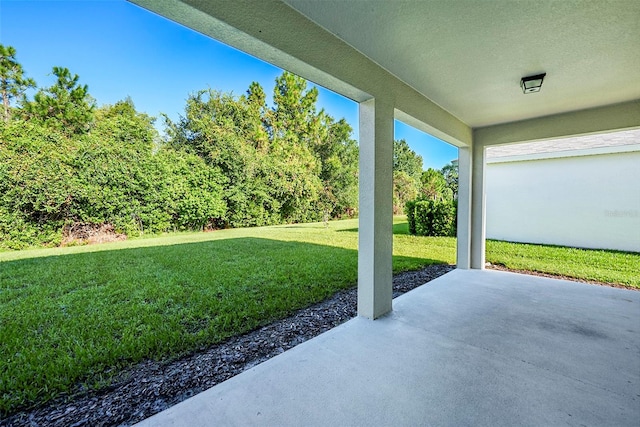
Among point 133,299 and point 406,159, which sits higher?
point 406,159

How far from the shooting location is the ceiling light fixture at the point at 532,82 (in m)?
2.74

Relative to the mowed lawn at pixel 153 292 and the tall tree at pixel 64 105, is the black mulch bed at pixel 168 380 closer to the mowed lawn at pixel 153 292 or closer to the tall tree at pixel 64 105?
the mowed lawn at pixel 153 292

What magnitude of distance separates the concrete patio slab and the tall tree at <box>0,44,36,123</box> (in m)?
8.23

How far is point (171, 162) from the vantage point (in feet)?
30.6

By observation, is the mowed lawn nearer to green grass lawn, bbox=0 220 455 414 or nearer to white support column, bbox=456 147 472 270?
green grass lawn, bbox=0 220 455 414

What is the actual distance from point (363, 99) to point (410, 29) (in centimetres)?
77

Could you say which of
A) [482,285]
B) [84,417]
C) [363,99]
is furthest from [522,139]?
[84,417]

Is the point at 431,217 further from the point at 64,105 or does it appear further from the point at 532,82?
the point at 64,105

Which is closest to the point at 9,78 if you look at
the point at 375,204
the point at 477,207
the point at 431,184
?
the point at 375,204

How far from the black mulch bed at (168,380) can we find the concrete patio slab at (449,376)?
0.82 feet

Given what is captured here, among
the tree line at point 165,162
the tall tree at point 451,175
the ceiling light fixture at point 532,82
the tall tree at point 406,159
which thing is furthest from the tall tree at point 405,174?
the ceiling light fixture at point 532,82

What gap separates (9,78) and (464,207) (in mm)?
10129

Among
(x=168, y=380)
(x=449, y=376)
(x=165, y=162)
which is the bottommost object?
(x=168, y=380)

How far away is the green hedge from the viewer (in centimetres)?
896
